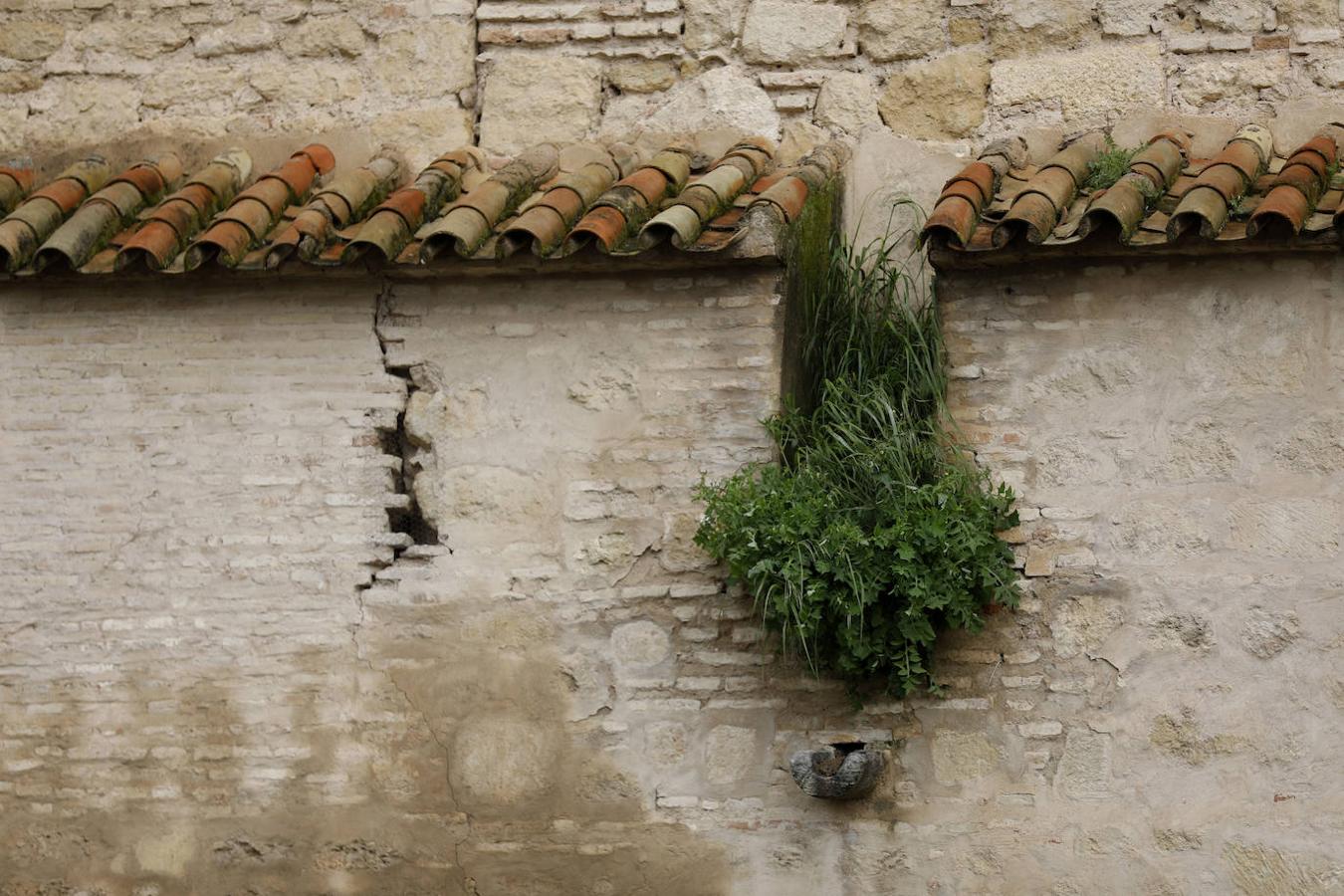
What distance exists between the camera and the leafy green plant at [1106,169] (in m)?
5.25

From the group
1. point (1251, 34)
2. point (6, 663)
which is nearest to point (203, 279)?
point (6, 663)

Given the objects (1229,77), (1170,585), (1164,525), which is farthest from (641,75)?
(1170,585)

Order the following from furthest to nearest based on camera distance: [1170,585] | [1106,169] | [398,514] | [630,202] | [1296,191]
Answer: [398,514] < [1106,169] < [630,202] < [1170,585] < [1296,191]

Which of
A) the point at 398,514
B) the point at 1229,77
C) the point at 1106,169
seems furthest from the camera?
the point at 1229,77

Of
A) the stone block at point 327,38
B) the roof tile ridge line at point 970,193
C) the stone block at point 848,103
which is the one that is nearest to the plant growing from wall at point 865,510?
the roof tile ridge line at point 970,193

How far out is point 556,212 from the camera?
512 centimetres

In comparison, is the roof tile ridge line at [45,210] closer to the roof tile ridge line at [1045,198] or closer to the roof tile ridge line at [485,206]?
the roof tile ridge line at [485,206]

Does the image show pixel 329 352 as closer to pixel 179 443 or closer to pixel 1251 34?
pixel 179 443

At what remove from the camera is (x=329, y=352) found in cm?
541

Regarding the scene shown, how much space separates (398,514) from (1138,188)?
8.47 ft

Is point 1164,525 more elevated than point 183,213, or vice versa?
point 183,213

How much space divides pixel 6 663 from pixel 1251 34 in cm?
470

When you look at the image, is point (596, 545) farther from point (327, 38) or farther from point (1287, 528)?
point (327, 38)

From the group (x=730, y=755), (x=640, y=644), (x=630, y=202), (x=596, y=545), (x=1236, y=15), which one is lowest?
(x=730, y=755)
